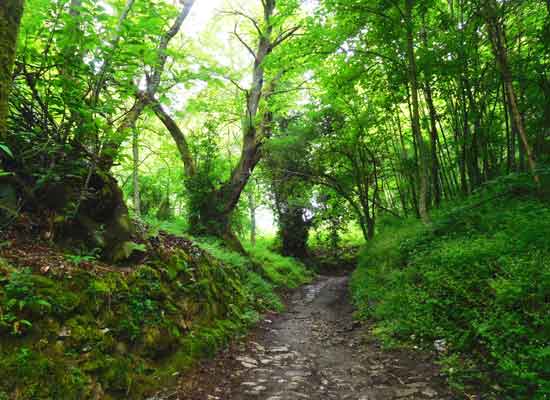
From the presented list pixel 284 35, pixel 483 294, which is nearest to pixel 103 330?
pixel 483 294

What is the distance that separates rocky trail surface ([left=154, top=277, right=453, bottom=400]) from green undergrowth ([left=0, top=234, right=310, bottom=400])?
0.37 m

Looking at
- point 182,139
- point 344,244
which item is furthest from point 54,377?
point 344,244

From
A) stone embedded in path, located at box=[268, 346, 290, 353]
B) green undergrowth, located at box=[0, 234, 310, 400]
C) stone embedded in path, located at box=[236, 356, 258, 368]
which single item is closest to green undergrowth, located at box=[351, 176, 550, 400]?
stone embedded in path, located at box=[268, 346, 290, 353]

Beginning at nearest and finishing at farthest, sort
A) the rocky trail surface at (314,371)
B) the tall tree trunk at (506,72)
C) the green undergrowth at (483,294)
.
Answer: the green undergrowth at (483,294)
the rocky trail surface at (314,371)
the tall tree trunk at (506,72)

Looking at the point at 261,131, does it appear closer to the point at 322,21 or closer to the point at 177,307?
the point at 322,21

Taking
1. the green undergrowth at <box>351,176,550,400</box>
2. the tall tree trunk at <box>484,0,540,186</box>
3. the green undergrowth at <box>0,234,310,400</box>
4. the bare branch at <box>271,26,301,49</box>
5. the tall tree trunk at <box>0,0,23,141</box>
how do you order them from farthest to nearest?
the bare branch at <box>271,26,301,49</box>, the tall tree trunk at <box>484,0,540,186</box>, the green undergrowth at <box>351,176,550,400</box>, the tall tree trunk at <box>0,0,23,141</box>, the green undergrowth at <box>0,234,310,400</box>

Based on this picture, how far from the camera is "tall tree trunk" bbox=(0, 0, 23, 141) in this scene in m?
2.83

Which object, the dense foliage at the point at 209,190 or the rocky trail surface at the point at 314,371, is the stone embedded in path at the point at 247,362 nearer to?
the rocky trail surface at the point at 314,371

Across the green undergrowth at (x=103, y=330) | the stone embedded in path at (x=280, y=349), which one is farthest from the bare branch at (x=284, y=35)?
the stone embedded in path at (x=280, y=349)

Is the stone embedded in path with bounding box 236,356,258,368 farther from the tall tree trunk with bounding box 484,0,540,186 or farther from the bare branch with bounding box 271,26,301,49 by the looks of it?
the bare branch with bounding box 271,26,301,49

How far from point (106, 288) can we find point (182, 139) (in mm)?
9094

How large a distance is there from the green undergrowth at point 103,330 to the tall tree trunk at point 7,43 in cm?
155

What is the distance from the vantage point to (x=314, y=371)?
419 centimetres

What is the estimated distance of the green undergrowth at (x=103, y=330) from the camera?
2.43m
